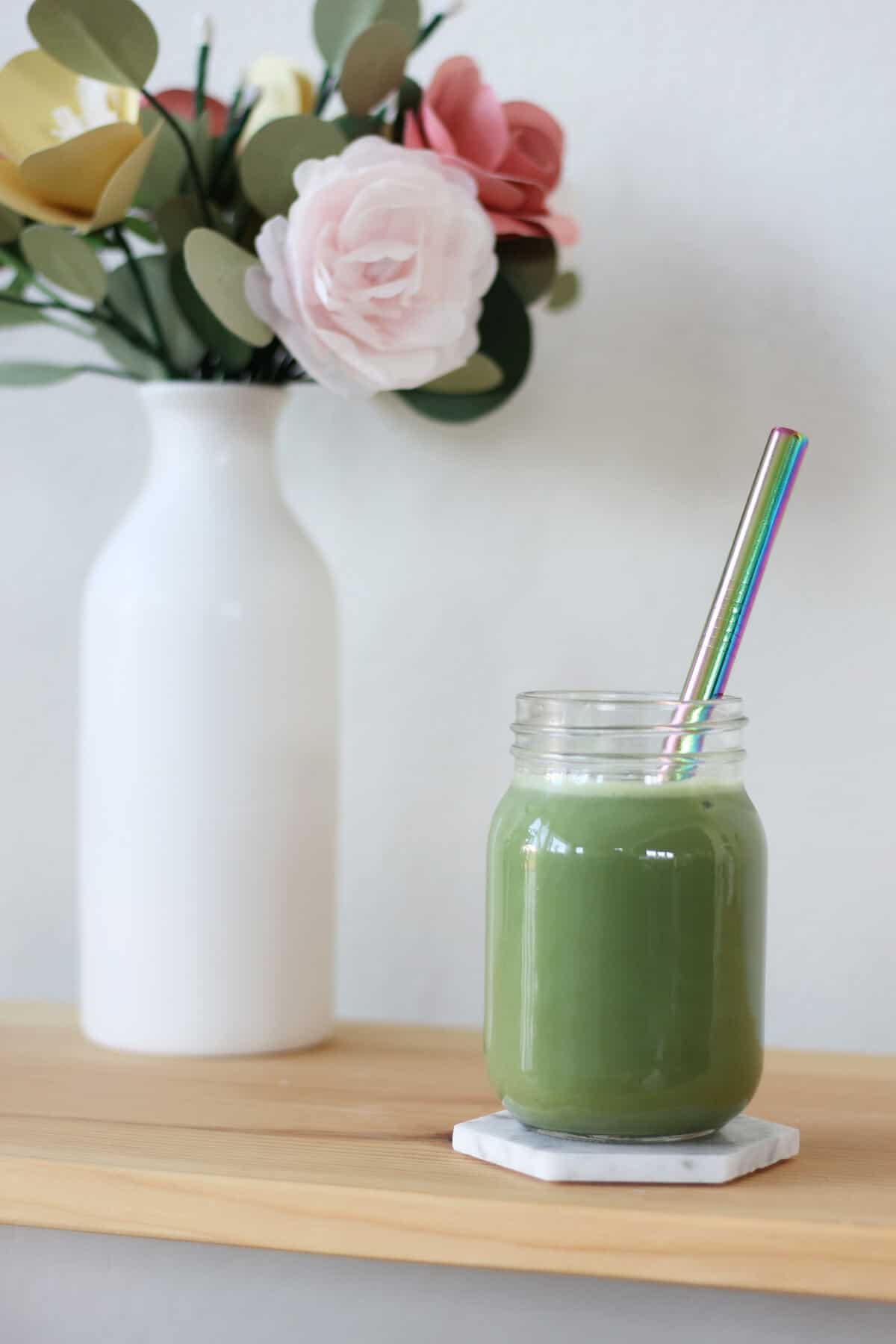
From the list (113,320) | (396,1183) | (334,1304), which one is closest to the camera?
(396,1183)

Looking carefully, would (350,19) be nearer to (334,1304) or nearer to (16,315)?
(16,315)

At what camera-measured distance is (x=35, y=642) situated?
97cm

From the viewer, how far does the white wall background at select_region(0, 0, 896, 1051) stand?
84 centimetres

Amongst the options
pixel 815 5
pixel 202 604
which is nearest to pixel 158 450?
pixel 202 604

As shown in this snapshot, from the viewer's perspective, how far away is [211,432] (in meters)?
0.79

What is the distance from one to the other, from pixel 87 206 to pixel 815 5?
418 millimetres

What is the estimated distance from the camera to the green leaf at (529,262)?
82 cm

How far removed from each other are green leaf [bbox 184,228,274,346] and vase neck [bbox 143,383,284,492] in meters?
0.05

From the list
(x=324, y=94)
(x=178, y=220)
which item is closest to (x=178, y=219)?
(x=178, y=220)

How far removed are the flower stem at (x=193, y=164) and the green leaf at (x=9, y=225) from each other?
97mm

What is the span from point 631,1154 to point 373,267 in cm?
42

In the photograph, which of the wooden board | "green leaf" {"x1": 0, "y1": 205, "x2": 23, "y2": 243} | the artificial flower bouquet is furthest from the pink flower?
the wooden board

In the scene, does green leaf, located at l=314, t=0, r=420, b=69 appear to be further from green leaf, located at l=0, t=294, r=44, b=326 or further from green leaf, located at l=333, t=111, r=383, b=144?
green leaf, located at l=0, t=294, r=44, b=326

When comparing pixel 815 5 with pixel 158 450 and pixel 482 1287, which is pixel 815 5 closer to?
pixel 158 450
